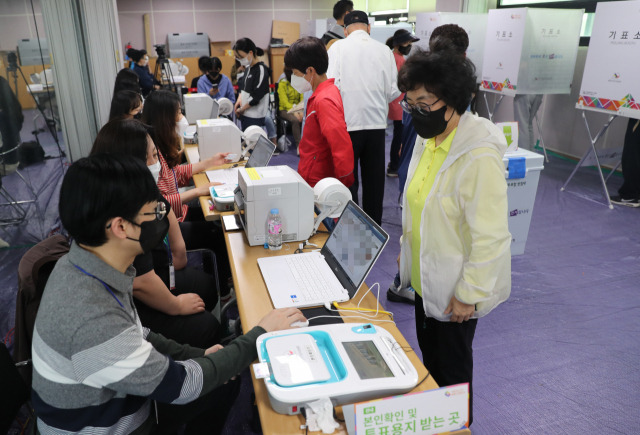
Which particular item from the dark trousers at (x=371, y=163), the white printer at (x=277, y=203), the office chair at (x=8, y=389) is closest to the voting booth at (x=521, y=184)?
the dark trousers at (x=371, y=163)

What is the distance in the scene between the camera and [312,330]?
1.31m

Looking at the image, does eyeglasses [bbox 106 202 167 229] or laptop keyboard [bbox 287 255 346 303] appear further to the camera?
laptop keyboard [bbox 287 255 346 303]

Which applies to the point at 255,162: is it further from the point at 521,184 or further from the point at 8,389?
the point at 8,389

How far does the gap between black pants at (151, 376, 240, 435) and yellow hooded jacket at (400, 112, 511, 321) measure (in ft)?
2.48

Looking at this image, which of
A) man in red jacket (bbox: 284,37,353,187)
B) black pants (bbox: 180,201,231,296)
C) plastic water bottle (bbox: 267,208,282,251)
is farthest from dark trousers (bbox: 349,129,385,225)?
plastic water bottle (bbox: 267,208,282,251)

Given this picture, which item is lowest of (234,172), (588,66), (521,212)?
(521,212)

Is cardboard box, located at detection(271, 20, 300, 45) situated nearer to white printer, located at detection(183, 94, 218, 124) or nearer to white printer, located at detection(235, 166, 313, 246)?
white printer, located at detection(183, 94, 218, 124)

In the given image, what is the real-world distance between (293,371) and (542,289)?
2.41 meters

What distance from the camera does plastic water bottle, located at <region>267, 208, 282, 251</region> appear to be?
1.95m

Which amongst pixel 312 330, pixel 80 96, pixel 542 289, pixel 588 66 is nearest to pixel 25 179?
pixel 80 96

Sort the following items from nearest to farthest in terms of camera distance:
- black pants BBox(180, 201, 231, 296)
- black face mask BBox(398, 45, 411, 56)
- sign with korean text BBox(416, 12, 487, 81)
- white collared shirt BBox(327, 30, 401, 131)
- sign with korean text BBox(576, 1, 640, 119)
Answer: black pants BBox(180, 201, 231, 296), white collared shirt BBox(327, 30, 401, 131), sign with korean text BBox(576, 1, 640, 119), black face mask BBox(398, 45, 411, 56), sign with korean text BBox(416, 12, 487, 81)

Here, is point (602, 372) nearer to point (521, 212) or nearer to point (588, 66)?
point (521, 212)

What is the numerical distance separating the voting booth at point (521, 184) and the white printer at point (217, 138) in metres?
1.88

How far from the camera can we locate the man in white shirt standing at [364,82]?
3.25m
